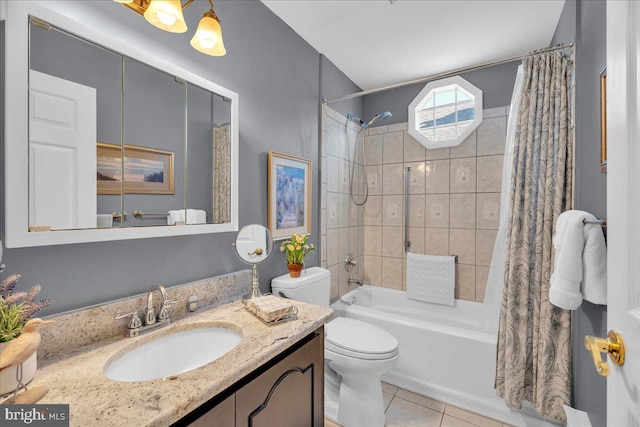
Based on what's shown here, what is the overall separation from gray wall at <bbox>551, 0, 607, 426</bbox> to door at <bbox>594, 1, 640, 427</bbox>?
674mm

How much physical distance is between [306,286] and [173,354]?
0.91 metres

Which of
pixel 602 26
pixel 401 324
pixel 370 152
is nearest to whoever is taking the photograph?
pixel 602 26

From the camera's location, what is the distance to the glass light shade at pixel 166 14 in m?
1.01

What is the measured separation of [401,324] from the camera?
2.09 m

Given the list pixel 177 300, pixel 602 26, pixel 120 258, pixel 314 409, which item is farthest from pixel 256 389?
pixel 602 26

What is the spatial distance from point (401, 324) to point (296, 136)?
5.23 ft

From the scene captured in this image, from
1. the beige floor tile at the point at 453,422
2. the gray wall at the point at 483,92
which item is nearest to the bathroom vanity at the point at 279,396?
the beige floor tile at the point at 453,422

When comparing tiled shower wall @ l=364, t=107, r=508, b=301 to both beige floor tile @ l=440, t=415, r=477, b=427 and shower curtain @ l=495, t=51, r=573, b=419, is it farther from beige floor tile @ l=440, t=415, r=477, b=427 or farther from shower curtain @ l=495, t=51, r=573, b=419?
beige floor tile @ l=440, t=415, r=477, b=427

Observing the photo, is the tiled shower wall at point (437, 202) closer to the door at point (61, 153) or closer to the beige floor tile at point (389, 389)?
the beige floor tile at point (389, 389)

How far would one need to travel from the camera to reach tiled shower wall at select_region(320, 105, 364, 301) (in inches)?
97.3

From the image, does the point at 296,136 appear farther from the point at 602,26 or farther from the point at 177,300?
the point at 602,26

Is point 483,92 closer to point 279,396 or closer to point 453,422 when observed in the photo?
point 453,422

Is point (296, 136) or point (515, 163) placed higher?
point (296, 136)
